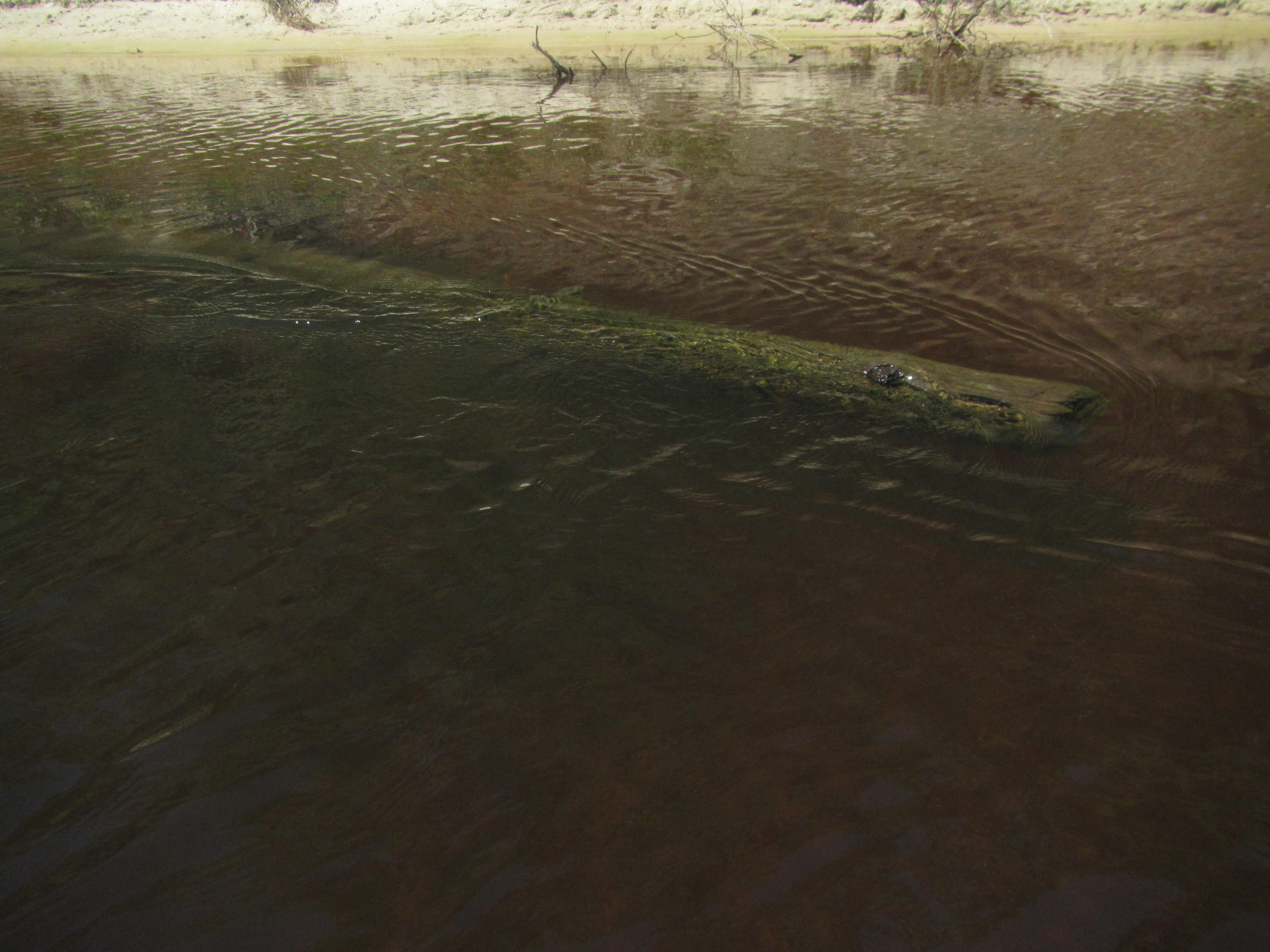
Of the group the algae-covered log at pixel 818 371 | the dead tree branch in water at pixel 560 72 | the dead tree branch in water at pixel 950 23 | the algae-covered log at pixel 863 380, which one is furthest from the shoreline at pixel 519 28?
the algae-covered log at pixel 863 380

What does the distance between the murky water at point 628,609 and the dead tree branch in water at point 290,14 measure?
19935mm

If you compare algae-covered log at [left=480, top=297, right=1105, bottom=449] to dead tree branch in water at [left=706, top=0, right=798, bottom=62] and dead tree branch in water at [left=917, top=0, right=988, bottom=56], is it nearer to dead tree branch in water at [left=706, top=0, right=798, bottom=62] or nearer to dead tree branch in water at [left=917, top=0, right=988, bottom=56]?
dead tree branch in water at [left=706, top=0, right=798, bottom=62]

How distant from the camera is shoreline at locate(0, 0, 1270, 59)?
19.7 m

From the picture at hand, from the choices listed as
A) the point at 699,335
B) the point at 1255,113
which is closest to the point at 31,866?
the point at 699,335

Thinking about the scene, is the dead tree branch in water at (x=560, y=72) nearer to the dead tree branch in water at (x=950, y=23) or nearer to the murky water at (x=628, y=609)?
the dead tree branch in water at (x=950, y=23)

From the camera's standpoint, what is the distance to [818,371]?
4492 millimetres

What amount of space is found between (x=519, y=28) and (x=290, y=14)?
7234 millimetres

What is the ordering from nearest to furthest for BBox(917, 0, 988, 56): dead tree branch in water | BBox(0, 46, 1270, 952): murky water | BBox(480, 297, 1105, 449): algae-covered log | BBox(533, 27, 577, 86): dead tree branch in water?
BBox(0, 46, 1270, 952): murky water < BBox(480, 297, 1105, 449): algae-covered log < BBox(533, 27, 577, 86): dead tree branch in water < BBox(917, 0, 988, 56): dead tree branch in water

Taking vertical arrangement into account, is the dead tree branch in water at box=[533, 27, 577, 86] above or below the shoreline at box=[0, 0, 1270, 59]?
below

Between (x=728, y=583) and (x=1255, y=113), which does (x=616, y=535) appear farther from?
(x=1255, y=113)

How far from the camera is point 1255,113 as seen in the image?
1063cm

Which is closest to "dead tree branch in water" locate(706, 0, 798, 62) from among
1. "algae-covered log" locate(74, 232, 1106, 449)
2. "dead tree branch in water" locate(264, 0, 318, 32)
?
"dead tree branch in water" locate(264, 0, 318, 32)

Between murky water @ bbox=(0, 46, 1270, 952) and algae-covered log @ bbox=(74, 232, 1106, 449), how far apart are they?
152 mm

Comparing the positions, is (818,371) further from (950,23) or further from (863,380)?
(950,23)
